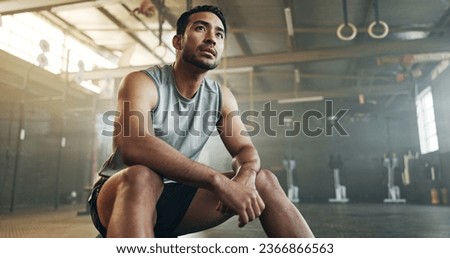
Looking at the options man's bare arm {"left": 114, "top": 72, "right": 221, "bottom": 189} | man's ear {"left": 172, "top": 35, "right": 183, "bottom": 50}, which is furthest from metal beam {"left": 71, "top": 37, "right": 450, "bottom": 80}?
man's bare arm {"left": 114, "top": 72, "right": 221, "bottom": 189}

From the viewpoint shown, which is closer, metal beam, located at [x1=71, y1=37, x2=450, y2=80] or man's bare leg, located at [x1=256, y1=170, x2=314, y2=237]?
man's bare leg, located at [x1=256, y1=170, x2=314, y2=237]

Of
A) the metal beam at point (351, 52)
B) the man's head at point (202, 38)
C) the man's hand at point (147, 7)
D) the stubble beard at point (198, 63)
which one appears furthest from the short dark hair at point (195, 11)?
the metal beam at point (351, 52)

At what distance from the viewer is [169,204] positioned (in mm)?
989

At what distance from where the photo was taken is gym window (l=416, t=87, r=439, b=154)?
630 cm

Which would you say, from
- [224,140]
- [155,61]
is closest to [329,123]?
[155,61]

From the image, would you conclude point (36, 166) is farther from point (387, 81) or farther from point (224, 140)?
point (387, 81)

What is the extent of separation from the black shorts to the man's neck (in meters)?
0.32

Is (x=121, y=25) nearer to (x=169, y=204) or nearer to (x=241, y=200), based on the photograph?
(x=169, y=204)

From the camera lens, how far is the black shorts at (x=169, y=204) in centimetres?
99

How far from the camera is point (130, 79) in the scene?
1.04 m

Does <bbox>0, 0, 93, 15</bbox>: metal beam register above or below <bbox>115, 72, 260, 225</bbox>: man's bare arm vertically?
above

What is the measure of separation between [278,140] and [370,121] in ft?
7.68

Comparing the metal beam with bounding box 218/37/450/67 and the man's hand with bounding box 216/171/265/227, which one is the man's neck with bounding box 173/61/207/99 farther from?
the metal beam with bounding box 218/37/450/67

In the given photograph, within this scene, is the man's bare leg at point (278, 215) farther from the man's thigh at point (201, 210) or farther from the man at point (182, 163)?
the man's thigh at point (201, 210)
